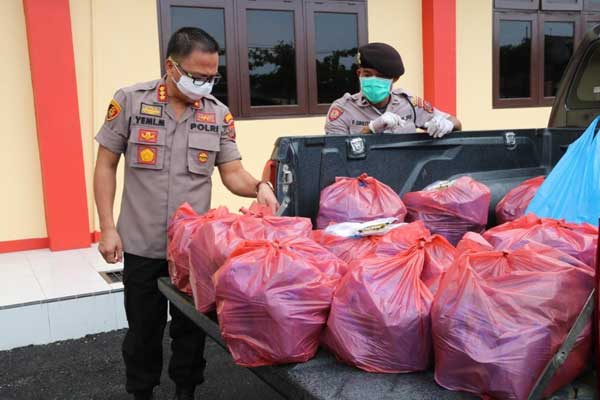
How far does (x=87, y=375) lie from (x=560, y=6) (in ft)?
24.2

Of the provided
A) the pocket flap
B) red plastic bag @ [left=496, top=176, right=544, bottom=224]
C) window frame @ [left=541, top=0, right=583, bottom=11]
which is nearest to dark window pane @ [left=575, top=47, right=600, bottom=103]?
red plastic bag @ [left=496, top=176, right=544, bottom=224]

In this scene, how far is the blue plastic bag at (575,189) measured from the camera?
2186mm

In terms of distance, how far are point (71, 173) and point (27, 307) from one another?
73.8 inches

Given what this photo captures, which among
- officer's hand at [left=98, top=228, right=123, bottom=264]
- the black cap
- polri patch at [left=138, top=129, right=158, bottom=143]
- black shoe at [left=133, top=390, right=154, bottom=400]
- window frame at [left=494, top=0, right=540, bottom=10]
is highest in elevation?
window frame at [left=494, top=0, right=540, bottom=10]

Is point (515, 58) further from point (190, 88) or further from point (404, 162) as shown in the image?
point (190, 88)

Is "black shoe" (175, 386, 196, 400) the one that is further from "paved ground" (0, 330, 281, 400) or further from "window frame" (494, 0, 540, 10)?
"window frame" (494, 0, 540, 10)

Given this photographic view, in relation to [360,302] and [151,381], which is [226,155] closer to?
[151,381]

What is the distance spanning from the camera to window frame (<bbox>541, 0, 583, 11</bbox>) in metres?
7.79

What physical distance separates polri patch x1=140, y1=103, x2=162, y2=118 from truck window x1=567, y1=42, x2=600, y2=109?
2.47 meters

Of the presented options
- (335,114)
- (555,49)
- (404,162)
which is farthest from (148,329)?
(555,49)

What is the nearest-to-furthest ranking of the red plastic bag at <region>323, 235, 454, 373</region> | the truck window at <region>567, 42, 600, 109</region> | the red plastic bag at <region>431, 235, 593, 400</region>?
the red plastic bag at <region>431, 235, 593, 400</region>, the red plastic bag at <region>323, 235, 454, 373</region>, the truck window at <region>567, 42, 600, 109</region>

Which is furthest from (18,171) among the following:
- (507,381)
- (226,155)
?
(507,381)

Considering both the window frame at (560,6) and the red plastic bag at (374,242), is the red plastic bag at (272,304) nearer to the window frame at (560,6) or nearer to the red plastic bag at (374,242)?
the red plastic bag at (374,242)

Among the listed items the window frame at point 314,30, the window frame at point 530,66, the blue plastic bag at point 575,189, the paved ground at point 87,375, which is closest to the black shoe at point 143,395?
the paved ground at point 87,375
